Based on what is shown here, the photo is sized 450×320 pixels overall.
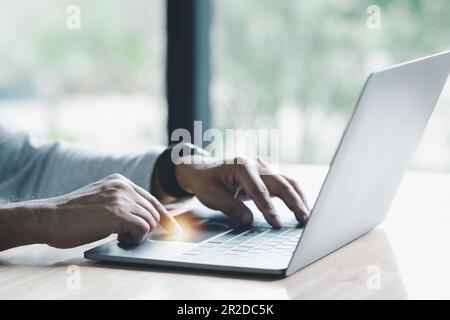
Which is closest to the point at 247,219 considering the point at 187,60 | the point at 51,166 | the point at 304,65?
the point at 51,166

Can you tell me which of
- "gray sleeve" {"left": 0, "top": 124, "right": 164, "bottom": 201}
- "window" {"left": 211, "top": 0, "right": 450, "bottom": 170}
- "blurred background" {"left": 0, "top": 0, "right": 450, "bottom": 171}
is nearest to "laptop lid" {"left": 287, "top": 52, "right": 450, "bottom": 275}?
"gray sleeve" {"left": 0, "top": 124, "right": 164, "bottom": 201}

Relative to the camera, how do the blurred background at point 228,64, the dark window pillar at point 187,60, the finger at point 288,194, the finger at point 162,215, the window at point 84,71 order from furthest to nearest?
the window at point 84,71, the blurred background at point 228,64, the dark window pillar at point 187,60, the finger at point 288,194, the finger at point 162,215

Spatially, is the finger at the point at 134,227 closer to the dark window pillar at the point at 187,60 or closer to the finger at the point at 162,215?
the finger at the point at 162,215

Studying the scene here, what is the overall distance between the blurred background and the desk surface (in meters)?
1.14

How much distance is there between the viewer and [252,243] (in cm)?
92

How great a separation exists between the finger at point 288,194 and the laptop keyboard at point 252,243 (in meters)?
0.05

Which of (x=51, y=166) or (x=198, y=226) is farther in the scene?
(x=51, y=166)

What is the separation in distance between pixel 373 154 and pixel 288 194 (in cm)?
26

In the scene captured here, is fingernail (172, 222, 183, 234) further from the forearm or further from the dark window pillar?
the dark window pillar

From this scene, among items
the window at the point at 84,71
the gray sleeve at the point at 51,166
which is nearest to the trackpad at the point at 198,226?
the gray sleeve at the point at 51,166

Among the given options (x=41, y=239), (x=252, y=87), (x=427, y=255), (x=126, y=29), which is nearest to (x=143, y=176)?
(x=41, y=239)

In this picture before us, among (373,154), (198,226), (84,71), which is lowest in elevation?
(84,71)

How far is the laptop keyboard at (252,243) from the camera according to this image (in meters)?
0.87

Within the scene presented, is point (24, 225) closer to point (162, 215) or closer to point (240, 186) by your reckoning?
point (162, 215)
